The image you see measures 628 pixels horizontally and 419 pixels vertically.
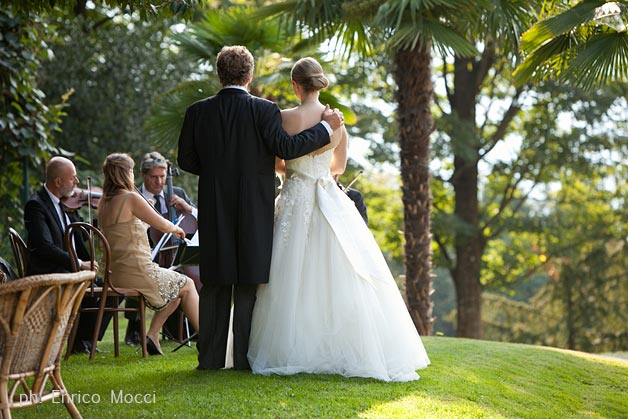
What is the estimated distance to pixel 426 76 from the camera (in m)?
10.7

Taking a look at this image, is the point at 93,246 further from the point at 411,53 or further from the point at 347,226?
the point at 411,53

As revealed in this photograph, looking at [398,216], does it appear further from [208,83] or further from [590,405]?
[590,405]

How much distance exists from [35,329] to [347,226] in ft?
7.69

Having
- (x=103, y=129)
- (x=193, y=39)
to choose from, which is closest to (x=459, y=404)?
(x=193, y=39)

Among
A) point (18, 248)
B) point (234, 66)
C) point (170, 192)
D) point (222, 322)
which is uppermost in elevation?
point (234, 66)

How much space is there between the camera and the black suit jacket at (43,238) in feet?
21.5

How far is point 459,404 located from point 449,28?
18.8 feet

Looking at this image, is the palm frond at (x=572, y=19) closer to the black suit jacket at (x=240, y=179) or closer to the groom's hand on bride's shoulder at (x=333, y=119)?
the groom's hand on bride's shoulder at (x=333, y=119)

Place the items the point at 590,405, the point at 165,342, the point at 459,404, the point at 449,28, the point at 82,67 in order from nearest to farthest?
1. the point at 459,404
2. the point at 590,405
3. the point at 165,342
4. the point at 449,28
5. the point at 82,67

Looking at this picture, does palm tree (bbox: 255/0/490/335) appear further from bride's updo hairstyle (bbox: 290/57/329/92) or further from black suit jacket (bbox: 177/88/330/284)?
black suit jacket (bbox: 177/88/330/284)

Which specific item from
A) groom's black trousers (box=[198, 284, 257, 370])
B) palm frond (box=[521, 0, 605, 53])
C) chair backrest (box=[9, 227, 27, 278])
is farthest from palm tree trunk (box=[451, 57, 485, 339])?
groom's black trousers (box=[198, 284, 257, 370])

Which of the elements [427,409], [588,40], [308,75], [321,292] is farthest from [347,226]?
[588,40]

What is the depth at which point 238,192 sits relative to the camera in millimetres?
5316

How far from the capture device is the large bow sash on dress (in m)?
5.35
